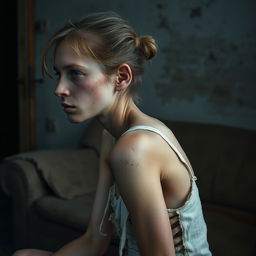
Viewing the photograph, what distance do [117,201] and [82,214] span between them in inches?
48.8

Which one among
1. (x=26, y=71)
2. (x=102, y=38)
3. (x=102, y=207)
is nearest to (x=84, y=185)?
(x=102, y=207)

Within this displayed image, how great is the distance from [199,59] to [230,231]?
4.43 feet

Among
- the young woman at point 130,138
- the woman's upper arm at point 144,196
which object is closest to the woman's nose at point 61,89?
the young woman at point 130,138

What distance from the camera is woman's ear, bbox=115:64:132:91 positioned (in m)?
1.03

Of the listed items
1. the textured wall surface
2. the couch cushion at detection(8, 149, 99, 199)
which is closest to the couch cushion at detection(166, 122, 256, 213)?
the textured wall surface

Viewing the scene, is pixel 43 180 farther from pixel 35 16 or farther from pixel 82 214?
pixel 35 16

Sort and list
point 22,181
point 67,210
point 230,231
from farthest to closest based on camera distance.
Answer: point 22,181
point 67,210
point 230,231

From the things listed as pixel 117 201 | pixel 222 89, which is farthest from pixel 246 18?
pixel 117 201

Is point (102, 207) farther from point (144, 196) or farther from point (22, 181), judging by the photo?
point (22, 181)

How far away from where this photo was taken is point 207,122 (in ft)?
9.58

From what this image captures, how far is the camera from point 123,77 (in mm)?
1044

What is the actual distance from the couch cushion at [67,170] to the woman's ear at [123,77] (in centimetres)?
163

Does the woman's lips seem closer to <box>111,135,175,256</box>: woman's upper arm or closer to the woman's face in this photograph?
the woman's face

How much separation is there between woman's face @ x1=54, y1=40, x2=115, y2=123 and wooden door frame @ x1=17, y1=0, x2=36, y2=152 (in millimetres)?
3031
